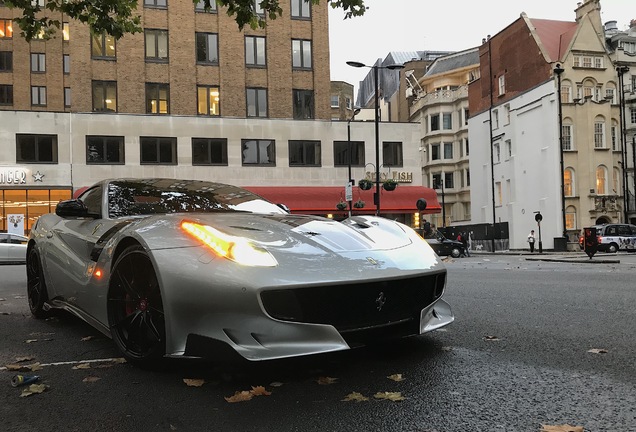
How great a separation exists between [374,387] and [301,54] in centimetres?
3181

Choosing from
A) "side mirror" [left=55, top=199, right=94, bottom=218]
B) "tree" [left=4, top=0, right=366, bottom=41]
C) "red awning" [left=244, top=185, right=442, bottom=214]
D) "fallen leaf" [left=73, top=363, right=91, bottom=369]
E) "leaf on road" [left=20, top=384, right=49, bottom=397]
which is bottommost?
"fallen leaf" [left=73, top=363, right=91, bottom=369]

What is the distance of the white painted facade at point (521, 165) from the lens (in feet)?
127

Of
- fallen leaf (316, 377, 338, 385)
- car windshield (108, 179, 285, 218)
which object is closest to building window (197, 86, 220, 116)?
car windshield (108, 179, 285, 218)

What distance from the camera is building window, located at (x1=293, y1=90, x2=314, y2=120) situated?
107 feet

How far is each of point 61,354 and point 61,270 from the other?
92 centimetres

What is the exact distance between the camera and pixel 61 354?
4.05m

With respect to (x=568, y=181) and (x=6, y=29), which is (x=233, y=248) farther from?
(x=6, y=29)

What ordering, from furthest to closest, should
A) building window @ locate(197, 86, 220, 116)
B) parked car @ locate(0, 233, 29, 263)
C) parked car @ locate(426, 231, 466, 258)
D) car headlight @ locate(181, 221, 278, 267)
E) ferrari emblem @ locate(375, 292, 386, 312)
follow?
building window @ locate(197, 86, 220, 116)
parked car @ locate(426, 231, 466, 258)
parked car @ locate(0, 233, 29, 263)
ferrari emblem @ locate(375, 292, 386, 312)
car headlight @ locate(181, 221, 278, 267)

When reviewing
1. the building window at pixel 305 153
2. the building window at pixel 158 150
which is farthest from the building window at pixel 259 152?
the building window at pixel 158 150

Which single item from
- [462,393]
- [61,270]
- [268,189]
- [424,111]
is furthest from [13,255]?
[424,111]

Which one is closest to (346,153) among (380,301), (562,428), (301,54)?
(301,54)

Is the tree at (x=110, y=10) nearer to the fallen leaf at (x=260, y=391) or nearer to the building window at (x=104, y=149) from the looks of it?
the fallen leaf at (x=260, y=391)

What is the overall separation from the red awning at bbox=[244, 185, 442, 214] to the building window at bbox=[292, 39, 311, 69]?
7621 mm

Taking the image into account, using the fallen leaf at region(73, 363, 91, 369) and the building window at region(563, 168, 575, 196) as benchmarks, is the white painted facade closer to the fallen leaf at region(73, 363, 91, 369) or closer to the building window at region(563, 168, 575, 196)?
the building window at region(563, 168, 575, 196)
